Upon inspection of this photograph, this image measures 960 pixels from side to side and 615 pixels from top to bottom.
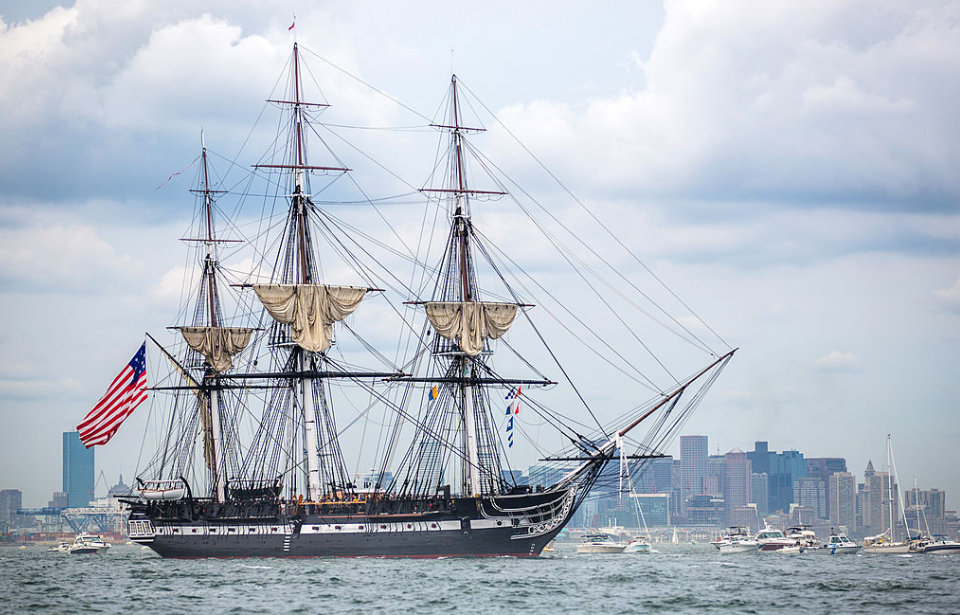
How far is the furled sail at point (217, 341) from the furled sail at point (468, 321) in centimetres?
2319

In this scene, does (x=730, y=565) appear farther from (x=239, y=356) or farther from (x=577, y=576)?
(x=239, y=356)

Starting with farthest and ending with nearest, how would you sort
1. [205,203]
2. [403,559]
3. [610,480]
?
[205,203], [610,480], [403,559]

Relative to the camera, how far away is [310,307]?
104 m

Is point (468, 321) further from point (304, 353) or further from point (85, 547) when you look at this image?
point (85, 547)

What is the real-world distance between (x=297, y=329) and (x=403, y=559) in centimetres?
2207

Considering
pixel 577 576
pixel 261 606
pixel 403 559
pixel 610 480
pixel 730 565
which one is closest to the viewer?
pixel 261 606

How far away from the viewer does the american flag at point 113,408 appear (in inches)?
3701

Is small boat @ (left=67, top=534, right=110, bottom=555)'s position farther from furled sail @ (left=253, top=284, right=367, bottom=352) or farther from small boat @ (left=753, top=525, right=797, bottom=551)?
small boat @ (left=753, top=525, right=797, bottom=551)

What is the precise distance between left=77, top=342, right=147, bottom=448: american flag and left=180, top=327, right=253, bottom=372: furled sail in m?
16.4

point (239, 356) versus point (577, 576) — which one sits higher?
point (239, 356)

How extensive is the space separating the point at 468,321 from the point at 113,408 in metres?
28.5

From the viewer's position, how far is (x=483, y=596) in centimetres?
6756

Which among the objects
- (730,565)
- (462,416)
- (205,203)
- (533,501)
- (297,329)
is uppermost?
(205,203)

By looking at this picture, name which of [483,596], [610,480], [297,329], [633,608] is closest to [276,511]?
[297,329]
